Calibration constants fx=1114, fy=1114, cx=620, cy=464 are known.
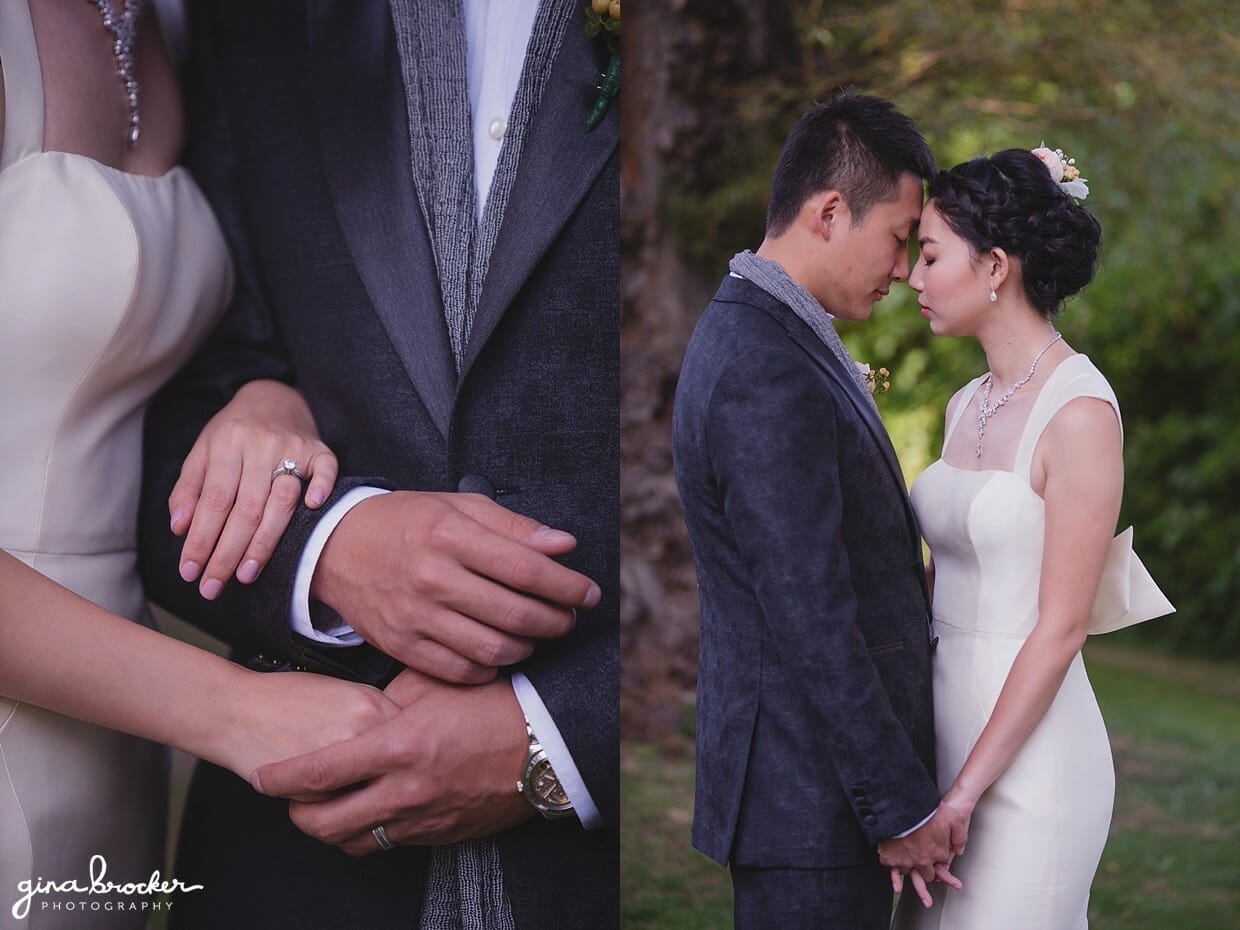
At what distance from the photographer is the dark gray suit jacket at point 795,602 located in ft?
4.61

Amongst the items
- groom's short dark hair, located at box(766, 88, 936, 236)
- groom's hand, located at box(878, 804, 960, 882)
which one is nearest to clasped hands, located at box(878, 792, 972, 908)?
groom's hand, located at box(878, 804, 960, 882)

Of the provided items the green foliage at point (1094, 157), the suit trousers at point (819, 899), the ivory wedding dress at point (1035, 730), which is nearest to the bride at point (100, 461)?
the suit trousers at point (819, 899)

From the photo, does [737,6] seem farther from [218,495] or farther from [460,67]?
[218,495]

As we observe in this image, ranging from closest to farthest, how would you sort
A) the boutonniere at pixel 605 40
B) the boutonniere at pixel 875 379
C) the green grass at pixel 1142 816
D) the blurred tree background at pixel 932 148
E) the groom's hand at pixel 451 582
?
the groom's hand at pixel 451 582
the boutonniere at pixel 605 40
the boutonniere at pixel 875 379
the green grass at pixel 1142 816
the blurred tree background at pixel 932 148

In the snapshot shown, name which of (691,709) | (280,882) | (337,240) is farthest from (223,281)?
(691,709)

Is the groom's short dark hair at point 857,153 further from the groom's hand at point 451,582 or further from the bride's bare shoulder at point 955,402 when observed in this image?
the groom's hand at point 451,582

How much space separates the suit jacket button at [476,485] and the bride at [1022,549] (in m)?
0.63

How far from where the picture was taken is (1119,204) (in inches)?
133

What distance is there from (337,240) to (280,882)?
2.91ft

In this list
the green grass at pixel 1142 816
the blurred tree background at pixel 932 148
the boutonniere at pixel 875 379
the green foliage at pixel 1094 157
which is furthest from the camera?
the green foliage at pixel 1094 157

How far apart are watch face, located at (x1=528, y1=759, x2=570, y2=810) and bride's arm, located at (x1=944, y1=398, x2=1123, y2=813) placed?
1.69ft

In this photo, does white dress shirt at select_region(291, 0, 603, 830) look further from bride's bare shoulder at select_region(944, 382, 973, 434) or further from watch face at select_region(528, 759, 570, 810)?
bride's bare shoulder at select_region(944, 382, 973, 434)

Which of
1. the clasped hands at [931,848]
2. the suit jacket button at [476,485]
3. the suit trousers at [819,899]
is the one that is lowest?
the suit trousers at [819,899]

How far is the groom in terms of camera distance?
1.41 metres
